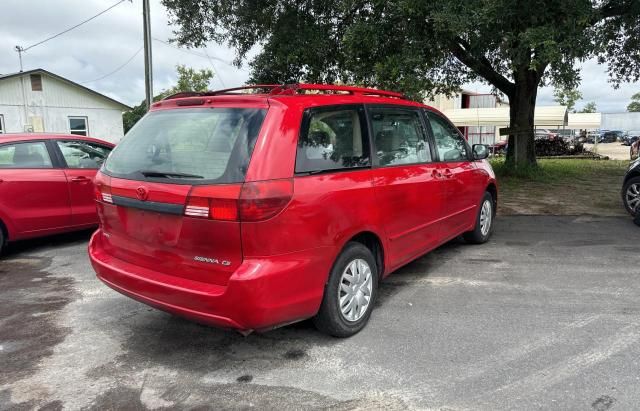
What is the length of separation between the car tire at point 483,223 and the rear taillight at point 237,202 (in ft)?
12.0

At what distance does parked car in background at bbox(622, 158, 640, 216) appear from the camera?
7254mm

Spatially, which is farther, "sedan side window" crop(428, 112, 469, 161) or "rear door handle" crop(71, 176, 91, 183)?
"rear door handle" crop(71, 176, 91, 183)

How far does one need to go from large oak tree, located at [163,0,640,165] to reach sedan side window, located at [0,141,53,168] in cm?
470

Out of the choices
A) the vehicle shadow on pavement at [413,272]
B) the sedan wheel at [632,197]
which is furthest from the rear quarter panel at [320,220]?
the sedan wheel at [632,197]

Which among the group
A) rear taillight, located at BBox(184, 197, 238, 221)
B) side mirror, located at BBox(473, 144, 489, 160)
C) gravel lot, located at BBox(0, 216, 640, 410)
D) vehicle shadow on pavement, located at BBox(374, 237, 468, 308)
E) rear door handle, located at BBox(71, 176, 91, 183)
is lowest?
gravel lot, located at BBox(0, 216, 640, 410)

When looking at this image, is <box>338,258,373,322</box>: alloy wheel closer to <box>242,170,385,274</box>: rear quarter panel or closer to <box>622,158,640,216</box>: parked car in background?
<box>242,170,385,274</box>: rear quarter panel

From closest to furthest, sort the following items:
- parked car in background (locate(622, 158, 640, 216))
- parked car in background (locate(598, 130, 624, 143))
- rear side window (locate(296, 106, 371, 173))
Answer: rear side window (locate(296, 106, 371, 173)) → parked car in background (locate(622, 158, 640, 216)) → parked car in background (locate(598, 130, 624, 143))

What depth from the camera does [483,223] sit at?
612 cm

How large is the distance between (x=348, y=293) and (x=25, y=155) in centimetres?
472

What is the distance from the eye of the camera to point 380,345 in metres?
3.48

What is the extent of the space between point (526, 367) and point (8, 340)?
3.68 m

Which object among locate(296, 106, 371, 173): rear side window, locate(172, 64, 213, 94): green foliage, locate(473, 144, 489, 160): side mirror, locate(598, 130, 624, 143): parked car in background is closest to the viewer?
locate(296, 106, 371, 173): rear side window

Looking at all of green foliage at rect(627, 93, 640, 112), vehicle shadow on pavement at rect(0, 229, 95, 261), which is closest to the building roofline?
vehicle shadow on pavement at rect(0, 229, 95, 261)

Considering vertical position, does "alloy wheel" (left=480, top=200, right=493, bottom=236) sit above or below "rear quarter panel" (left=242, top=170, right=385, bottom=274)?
below
